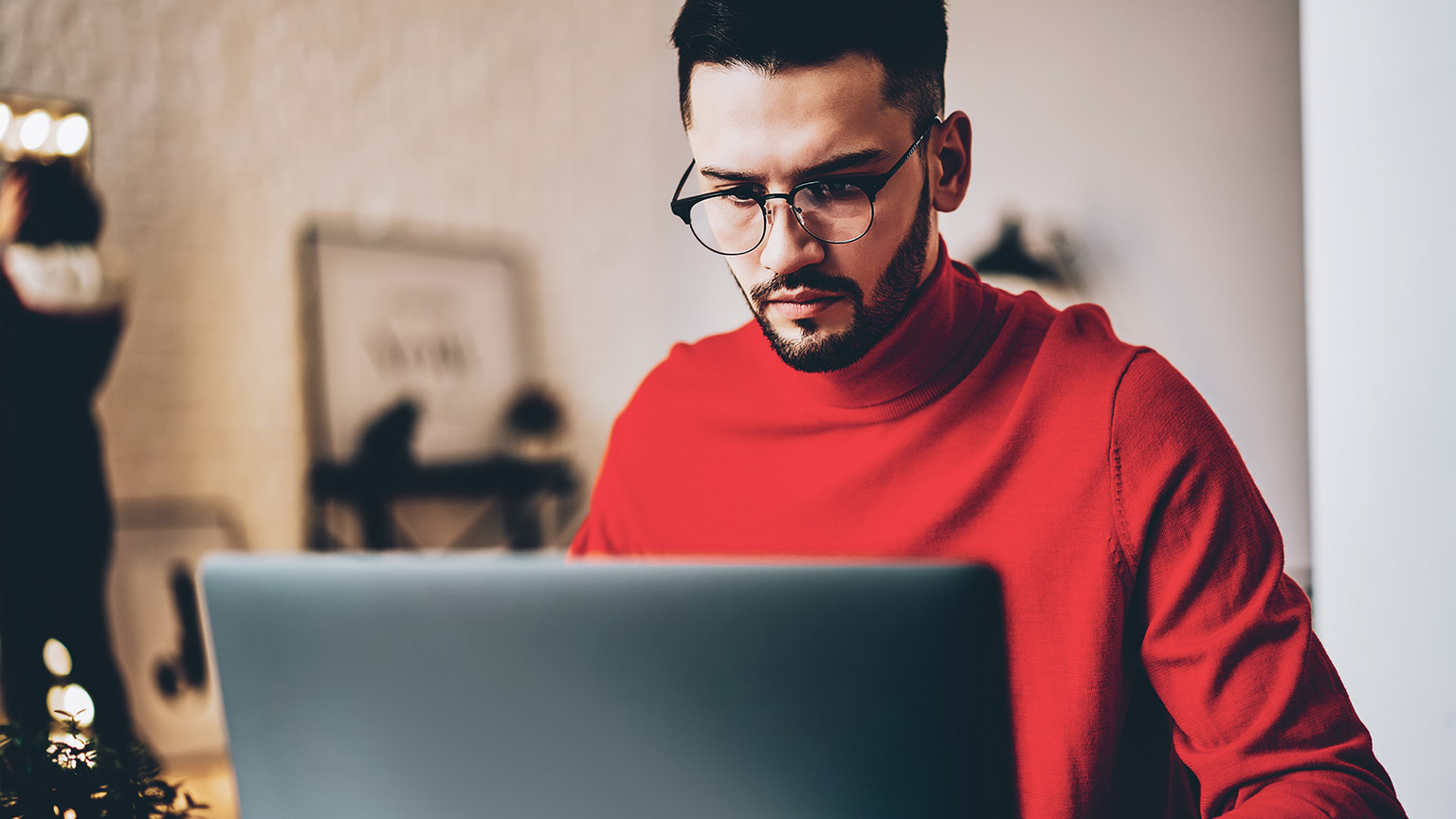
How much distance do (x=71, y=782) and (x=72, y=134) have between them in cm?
219

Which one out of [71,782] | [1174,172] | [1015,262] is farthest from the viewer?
[1015,262]

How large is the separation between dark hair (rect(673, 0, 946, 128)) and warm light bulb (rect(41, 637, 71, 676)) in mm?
2105

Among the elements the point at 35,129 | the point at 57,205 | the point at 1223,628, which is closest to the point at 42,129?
the point at 35,129

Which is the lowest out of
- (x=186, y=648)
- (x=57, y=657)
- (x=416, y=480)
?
(x=186, y=648)

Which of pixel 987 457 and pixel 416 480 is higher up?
pixel 987 457

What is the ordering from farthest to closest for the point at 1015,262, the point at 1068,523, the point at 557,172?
the point at 557,172 → the point at 1015,262 → the point at 1068,523

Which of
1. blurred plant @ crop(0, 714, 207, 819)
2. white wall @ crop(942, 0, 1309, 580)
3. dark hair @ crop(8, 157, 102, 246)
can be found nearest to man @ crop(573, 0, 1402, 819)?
blurred plant @ crop(0, 714, 207, 819)

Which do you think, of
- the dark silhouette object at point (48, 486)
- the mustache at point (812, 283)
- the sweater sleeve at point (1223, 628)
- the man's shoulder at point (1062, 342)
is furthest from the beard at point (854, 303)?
the dark silhouette object at point (48, 486)

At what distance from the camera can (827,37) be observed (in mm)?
815

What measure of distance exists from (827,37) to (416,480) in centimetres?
234

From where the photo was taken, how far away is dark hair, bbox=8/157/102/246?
2.20 meters

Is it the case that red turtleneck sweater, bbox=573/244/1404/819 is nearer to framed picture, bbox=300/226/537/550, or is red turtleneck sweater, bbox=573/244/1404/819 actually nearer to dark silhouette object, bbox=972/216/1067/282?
dark silhouette object, bbox=972/216/1067/282

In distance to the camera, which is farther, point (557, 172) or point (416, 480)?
point (557, 172)

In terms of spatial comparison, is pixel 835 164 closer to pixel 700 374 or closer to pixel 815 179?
pixel 815 179
